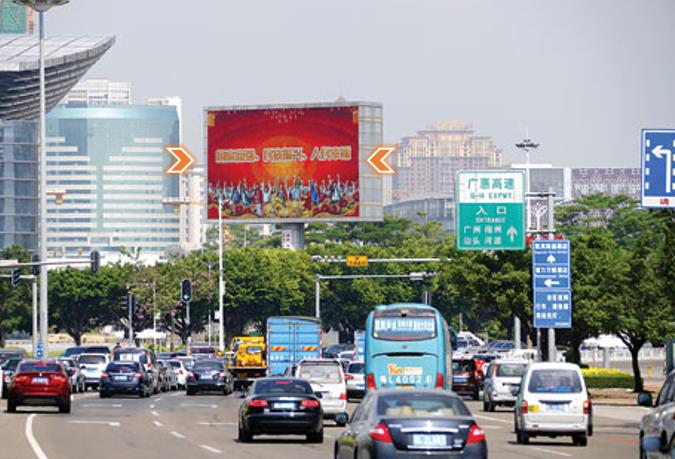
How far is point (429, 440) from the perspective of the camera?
21312 mm

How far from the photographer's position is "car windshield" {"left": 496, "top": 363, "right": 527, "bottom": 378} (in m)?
53.1

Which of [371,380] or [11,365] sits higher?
[371,380]

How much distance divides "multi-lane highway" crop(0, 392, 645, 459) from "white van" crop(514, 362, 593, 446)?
16.6 inches

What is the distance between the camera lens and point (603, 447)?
113 ft

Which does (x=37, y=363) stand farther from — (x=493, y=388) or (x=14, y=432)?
(x=493, y=388)

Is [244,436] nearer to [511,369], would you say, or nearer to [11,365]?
[511,369]

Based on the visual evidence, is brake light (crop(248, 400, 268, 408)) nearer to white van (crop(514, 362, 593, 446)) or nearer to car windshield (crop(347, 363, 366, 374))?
white van (crop(514, 362, 593, 446))

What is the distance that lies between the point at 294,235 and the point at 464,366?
2316 inches

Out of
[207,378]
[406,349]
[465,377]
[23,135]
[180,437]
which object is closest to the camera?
[180,437]

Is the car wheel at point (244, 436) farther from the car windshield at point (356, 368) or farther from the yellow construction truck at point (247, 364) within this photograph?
the yellow construction truck at point (247, 364)

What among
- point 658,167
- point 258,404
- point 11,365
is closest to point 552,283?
point 658,167

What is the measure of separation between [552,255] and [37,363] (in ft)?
66.9

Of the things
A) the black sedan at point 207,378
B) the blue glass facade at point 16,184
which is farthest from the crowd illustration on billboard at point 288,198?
the blue glass facade at point 16,184

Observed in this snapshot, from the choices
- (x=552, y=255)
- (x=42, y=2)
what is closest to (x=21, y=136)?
(x=42, y=2)
